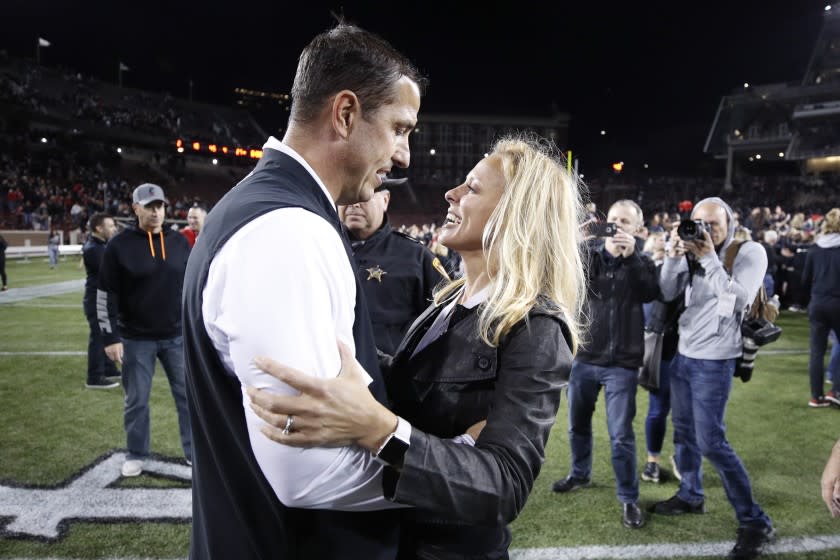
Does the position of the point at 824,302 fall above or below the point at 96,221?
below

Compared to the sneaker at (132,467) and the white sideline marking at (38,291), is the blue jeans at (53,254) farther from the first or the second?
the sneaker at (132,467)

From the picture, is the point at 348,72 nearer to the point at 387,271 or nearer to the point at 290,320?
the point at 290,320

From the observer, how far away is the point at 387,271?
4090mm

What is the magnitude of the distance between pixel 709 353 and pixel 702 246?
2.43 feet

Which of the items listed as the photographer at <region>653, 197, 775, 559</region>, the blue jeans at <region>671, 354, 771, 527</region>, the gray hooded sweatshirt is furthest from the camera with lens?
the blue jeans at <region>671, 354, 771, 527</region>

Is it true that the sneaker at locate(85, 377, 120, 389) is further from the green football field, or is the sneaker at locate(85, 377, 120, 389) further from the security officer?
the security officer

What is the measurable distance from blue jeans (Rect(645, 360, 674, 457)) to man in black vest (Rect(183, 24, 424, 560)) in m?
3.83

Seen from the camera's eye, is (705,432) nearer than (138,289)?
Yes

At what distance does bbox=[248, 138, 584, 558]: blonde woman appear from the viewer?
1062 millimetres

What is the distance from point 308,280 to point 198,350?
342 mm

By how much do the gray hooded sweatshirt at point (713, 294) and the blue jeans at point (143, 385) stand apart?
370cm

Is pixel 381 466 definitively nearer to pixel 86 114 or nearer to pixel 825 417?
pixel 825 417

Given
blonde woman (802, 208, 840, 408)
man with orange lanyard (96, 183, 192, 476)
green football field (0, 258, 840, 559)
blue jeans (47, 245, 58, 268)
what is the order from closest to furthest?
green football field (0, 258, 840, 559), man with orange lanyard (96, 183, 192, 476), blonde woman (802, 208, 840, 408), blue jeans (47, 245, 58, 268)

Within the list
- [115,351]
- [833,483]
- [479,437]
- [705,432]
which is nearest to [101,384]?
[115,351]
